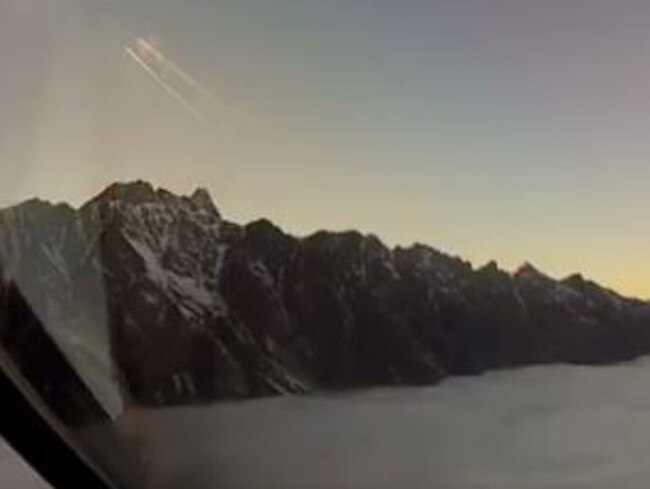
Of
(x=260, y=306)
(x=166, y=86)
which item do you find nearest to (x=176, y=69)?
(x=166, y=86)

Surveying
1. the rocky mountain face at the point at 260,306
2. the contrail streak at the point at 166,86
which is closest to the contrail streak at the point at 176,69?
the contrail streak at the point at 166,86

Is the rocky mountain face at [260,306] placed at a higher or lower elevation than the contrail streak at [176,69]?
lower

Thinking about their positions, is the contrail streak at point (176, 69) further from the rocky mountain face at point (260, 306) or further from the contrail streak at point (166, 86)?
the rocky mountain face at point (260, 306)

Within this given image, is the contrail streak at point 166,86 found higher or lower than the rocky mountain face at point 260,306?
higher

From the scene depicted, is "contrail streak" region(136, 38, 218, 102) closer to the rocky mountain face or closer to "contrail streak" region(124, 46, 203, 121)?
"contrail streak" region(124, 46, 203, 121)

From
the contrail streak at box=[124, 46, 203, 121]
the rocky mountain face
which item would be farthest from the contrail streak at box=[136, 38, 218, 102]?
the rocky mountain face

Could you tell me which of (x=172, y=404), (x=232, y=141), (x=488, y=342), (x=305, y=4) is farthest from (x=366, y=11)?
(x=172, y=404)
